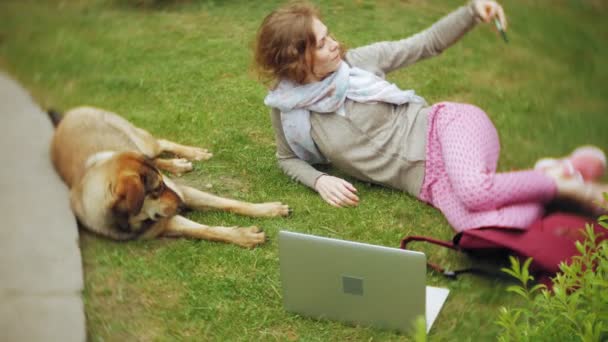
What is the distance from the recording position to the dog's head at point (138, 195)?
5.08ft

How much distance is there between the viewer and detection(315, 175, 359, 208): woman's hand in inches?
64.3

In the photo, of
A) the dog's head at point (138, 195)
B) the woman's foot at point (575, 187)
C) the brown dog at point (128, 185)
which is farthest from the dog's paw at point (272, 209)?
the woman's foot at point (575, 187)

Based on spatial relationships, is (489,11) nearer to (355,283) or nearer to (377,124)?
(377,124)

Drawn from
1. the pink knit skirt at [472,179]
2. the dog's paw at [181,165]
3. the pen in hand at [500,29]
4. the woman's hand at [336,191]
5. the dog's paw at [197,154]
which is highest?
the pen in hand at [500,29]

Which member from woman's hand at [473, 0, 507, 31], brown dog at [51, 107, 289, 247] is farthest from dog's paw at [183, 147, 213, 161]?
woman's hand at [473, 0, 507, 31]

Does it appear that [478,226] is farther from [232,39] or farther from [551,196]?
[232,39]

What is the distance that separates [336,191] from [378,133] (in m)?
0.17

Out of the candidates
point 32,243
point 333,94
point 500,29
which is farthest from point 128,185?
point 500,29

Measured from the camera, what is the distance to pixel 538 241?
140cm

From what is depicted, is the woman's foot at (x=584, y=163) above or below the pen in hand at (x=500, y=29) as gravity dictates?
below

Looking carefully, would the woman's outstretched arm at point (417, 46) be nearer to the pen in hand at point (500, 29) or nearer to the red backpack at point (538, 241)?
the pen in hand at point (500, 29)

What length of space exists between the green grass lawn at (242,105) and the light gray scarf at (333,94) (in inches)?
2.9

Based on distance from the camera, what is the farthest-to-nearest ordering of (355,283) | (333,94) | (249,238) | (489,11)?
(333,94)
(249,238)
(489,11)
(355,283)

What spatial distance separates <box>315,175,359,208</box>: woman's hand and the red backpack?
21 cm
